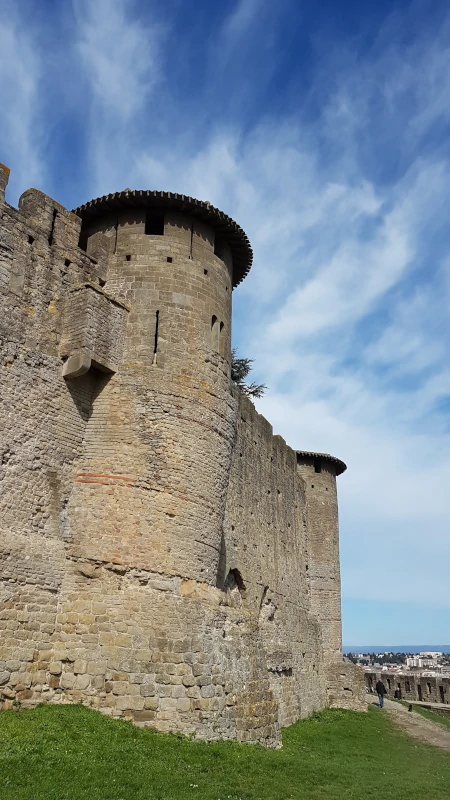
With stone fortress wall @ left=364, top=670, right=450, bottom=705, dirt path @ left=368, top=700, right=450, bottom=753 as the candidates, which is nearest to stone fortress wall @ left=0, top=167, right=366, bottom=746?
dirt path @ left=368, top=700, right=450, bottom=753

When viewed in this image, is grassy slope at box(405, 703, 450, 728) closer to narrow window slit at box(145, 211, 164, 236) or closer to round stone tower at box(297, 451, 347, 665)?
round stone tower at box(297, 451, 347, 665)

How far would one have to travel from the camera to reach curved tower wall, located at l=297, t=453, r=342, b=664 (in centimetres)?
2680

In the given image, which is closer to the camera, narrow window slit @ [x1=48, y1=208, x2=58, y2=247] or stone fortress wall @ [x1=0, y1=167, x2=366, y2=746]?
stone fortress wall @ [x1=0, y1=167, x2=366, y2=746]

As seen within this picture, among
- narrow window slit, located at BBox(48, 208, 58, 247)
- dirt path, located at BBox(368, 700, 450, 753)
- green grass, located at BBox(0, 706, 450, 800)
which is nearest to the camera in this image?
green grass, located at BBox(0, 706, 450, 800)

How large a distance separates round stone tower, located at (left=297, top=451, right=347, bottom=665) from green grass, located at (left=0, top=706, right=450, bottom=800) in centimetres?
1352

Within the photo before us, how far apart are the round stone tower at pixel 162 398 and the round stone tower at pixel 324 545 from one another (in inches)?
584

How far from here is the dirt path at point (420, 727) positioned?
65.6 ft

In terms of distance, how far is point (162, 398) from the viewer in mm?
12320

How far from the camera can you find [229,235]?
1492 cm

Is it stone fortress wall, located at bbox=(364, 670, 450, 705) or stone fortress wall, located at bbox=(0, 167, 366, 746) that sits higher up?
stone fortress wall, located at bbox=(0, 167, 366, 746)

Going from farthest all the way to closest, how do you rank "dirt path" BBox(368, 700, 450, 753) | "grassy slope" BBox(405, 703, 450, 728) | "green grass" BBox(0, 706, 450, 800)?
"grassy slope" BBox(405, 703, 450, 728)
"dirt path" BBox(368, 700, 450, 753)
"green grass" BBox(0, 706, 450, 800)

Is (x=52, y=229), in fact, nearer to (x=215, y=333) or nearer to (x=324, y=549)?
(x=215, y=333)

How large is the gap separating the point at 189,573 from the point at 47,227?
270 inches

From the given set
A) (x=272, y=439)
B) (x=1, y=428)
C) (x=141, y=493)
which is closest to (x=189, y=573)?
(x=141, y=493)
